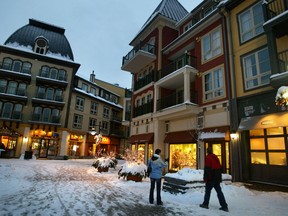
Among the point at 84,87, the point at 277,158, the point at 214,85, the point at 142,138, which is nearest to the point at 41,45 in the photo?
the point at 84,87

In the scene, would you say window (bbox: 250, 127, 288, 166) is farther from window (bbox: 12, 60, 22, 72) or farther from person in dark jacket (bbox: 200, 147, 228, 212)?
window (bbox: 12, 60, 22, 72)

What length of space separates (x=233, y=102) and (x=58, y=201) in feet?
32.6

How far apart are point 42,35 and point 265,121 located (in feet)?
120

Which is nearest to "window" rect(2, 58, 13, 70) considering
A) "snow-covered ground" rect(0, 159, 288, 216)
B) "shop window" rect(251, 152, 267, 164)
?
"snow-covered ground" rect(0, 159, 288, 216)

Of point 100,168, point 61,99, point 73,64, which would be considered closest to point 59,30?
point 73,64

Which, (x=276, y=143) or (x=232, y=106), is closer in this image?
(x=276, y=143)

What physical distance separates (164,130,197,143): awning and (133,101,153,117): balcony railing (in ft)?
11.0

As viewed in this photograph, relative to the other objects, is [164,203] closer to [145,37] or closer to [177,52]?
[177,52]

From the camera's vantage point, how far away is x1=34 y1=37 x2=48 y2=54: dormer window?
33531 mm

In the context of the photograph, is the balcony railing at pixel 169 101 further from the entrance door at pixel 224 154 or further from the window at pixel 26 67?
the window at pixel 26 67

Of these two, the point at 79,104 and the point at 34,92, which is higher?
the point at 34,92

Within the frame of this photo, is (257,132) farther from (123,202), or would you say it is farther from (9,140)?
(9,140)

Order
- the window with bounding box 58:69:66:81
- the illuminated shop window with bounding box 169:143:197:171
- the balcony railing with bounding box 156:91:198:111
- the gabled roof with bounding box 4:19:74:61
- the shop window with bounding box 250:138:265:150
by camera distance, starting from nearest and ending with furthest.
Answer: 1. the shop window with bounding box 250:138:265:150
2. the illuminated shop window with bounding box 169:143:197:171
3. the balcony railing with bounding box 156:91:198:111
4. the gabled roof with bounding box 4:19:74:61
5. the window with bounding box 58:69:66:81

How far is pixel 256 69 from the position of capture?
11344mm
